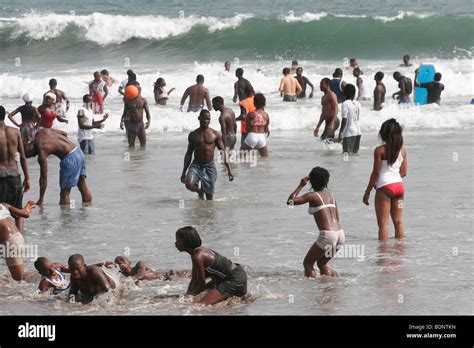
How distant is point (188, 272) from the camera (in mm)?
10922

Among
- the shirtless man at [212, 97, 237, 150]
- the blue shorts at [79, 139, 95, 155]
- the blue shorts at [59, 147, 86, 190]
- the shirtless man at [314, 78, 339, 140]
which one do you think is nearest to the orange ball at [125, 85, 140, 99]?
the blue shorts at [79, 139, 95, 155]

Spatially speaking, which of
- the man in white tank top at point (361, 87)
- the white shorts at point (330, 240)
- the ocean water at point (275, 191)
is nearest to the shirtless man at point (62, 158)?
the ocean water at point (275, 191)

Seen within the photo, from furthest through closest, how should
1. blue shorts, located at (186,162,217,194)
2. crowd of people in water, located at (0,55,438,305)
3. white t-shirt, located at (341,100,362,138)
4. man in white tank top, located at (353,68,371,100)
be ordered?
man in white tank top, located at (353,68,371,100), white t-shirt, located at (341,100,362,138), blue shorts, located at (186,162,217,194), crowd of people in water, located at (0,55,438,305)

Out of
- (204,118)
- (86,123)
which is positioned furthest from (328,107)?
(204,118)

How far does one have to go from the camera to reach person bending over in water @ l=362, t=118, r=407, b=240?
38.3 feet

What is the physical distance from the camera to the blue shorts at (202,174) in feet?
48.3

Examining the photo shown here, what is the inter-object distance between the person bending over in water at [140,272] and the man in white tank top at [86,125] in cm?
659

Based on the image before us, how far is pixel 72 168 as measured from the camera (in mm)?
14492

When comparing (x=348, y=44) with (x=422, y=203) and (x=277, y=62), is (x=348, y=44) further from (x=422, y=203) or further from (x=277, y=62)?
(x=422, y=203)

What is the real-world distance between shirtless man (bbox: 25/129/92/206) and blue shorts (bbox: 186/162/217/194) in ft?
4.82

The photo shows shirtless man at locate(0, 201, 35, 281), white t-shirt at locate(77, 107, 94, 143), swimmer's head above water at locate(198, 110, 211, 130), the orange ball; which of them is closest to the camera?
shirtless man at locate(0, 201, 35, 281)

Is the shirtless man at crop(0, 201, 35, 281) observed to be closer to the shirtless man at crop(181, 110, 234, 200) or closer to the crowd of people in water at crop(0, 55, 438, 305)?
the crowd of people in water at crop(0, 55, 438, 305)

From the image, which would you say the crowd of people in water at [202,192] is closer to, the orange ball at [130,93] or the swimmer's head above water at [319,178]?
the swimmer's head above water at [319,178]
